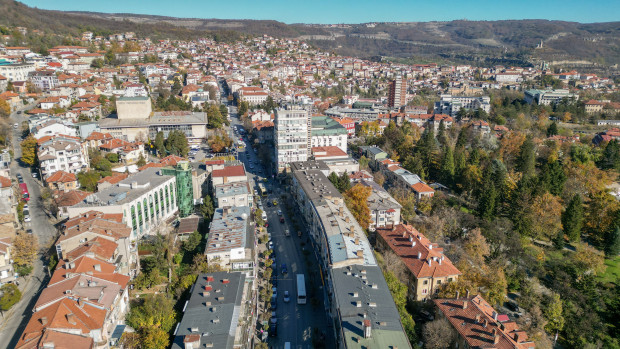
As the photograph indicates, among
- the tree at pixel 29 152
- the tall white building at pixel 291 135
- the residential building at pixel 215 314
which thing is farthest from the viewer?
the tall white building at pixel 291 135

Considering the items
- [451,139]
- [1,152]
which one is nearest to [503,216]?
[451,139]

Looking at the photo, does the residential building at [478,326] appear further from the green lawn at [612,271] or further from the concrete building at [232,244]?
the green lawn at [612,271]

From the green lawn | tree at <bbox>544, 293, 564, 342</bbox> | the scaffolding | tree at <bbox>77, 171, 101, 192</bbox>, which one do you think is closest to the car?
the scaffolding

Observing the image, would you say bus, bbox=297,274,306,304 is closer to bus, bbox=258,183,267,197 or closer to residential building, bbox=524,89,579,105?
bus, bbox=258,183,267,197

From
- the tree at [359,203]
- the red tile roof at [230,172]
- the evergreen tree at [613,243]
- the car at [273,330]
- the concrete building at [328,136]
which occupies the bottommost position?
the car at [273,330]

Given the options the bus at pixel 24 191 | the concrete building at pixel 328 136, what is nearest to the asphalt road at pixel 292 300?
the concrete building at pixel 328 136

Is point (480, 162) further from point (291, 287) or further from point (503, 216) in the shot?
point (291, 287)

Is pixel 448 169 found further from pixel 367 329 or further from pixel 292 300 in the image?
pixel 367 329

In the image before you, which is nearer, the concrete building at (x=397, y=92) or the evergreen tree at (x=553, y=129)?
the evergreen tree at (x=553, y=129)
